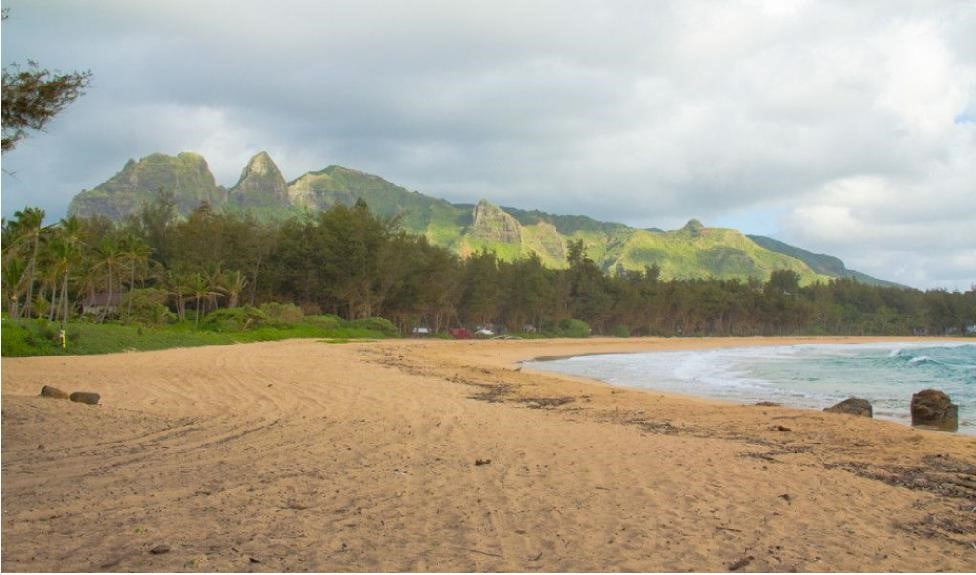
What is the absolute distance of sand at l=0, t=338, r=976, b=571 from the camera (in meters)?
4.38

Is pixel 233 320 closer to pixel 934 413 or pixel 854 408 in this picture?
pixel 854 408

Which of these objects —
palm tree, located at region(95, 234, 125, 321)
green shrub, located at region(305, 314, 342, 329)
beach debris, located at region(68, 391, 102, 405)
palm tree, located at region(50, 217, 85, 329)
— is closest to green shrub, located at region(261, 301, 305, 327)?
green shrub, located at region(305, 314, 342, 329)

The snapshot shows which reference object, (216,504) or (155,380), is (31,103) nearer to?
(216,504)

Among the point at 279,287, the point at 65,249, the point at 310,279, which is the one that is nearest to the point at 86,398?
the point at 65,249

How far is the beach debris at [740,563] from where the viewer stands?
4267 millimetres

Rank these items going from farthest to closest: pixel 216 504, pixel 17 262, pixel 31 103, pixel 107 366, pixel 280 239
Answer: pixel 280 239, pixel 17 262, pixel 107 366, pixel 31 103, pixel 216 504

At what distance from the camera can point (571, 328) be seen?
86875mm

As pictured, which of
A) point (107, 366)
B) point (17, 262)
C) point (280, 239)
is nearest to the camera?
point (107, 366)

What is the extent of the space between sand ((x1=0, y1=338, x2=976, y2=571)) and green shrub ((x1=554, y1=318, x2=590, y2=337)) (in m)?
73.3

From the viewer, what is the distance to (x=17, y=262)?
3328 centimetres

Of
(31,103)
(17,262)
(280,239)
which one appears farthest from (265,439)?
(280,239)

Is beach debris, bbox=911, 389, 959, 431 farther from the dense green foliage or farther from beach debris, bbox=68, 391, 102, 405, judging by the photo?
the dense green foliage

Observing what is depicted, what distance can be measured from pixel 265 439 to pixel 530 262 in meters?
80.2

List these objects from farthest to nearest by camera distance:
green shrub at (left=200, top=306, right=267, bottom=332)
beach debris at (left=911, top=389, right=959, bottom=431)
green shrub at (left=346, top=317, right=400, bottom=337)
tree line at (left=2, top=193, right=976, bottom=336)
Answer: green shrub at (left=346, top=317, right=400, bottom=337)
green shrub at (left=200, top=306, right=267, bottom=332)
tree line at (left=2, top=193, right=976, bottom=336)
beach debris at (left=911, top=389, right=959, bottom=431)
